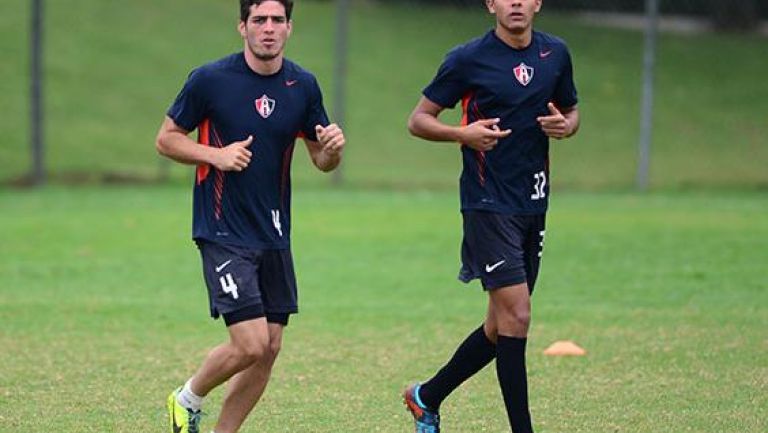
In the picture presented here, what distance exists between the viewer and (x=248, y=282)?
7242 millimetres

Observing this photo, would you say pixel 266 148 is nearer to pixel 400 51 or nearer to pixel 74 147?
pixel 74 147

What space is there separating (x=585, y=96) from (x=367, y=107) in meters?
3.81

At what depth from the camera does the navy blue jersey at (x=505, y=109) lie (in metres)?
7.68

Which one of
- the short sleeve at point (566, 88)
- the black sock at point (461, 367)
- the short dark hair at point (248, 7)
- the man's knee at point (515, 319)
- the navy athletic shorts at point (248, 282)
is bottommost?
the black sock at point (461, 367)

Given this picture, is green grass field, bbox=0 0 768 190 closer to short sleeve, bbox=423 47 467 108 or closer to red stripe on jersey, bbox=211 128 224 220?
short sleeve, bbox=423 47 467 108

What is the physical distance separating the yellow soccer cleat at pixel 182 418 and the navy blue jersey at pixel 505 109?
1.66 m

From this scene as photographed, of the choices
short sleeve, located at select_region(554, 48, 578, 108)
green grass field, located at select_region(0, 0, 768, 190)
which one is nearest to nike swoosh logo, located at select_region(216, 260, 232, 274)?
short sleeve, located at select_region(554, 48, 578, 108)

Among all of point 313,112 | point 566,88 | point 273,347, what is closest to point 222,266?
point 273,347

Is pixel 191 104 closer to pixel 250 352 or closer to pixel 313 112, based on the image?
pixel 313 112

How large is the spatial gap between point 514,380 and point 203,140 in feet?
6.14

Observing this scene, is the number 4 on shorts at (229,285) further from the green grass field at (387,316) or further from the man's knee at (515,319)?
the man's knee at (515,319)

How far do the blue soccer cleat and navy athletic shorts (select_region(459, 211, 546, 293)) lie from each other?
28.4 inches

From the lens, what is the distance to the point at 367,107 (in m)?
27.7

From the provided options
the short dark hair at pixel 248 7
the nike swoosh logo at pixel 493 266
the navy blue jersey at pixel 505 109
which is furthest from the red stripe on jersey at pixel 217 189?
the nike swoosh logo at pixel 493 266
